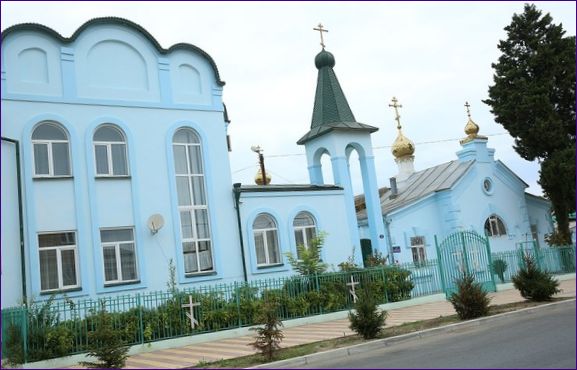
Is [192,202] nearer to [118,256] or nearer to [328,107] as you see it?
[118,256]

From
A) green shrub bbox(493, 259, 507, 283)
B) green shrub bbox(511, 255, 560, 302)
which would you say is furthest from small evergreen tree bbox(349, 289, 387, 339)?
green shrub bbox(493, 259, 507, 283)

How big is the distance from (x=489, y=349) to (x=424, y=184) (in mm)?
21428

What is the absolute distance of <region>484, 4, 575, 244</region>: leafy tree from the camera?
26047mm

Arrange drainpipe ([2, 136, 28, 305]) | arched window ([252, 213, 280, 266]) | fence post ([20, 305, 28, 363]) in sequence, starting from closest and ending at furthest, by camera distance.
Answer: fence post ([20, 305, 28, 363]) → drainpipe ([2, 136, 28, 305]) → arched window ([252, 213, 280, 266])

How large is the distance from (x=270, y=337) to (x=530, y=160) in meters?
21.6

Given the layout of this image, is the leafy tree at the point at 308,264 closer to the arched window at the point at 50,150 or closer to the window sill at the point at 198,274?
the window sill at the point at 198,274

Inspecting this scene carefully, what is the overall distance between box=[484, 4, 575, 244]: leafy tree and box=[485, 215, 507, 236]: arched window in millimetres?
2547

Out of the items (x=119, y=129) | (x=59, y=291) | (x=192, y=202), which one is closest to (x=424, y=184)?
(x=192, y=202)

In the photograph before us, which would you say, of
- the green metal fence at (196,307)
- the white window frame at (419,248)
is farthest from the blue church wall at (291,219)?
the white window frame at (419,248)

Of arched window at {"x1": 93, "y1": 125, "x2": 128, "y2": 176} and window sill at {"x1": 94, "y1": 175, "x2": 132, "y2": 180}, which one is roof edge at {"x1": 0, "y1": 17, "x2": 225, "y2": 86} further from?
window sill at {"x1": 94, "y1": 175, "x2": 132, "y2": 180}

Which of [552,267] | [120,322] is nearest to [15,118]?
[120,322]

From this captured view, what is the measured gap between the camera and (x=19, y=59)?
15.6 m

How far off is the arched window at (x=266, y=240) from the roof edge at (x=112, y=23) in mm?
4758

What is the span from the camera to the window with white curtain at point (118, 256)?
16047 mm
